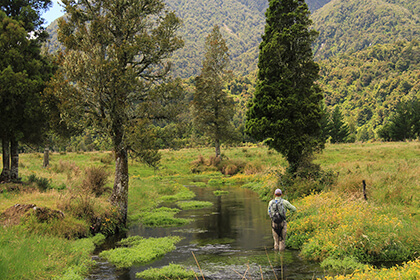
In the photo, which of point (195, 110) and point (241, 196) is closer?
point (241, 196)

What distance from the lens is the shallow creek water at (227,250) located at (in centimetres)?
1070

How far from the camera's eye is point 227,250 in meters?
13.5

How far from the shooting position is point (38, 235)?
12.3 meters

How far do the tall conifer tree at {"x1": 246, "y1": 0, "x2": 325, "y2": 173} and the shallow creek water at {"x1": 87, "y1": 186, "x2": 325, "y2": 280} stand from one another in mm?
5177

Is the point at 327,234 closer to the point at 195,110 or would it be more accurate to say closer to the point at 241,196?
the point at 241,196

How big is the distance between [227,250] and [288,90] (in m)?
13.7

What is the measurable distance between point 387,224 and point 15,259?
12720 mm

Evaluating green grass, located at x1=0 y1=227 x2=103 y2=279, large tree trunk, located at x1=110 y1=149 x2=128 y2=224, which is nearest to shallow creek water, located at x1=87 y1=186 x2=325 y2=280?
green grass, located at x1=0 y1=227 x2=103 y2=279

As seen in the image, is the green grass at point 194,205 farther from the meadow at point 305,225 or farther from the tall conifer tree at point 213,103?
the tall conifer tree at point 213,103

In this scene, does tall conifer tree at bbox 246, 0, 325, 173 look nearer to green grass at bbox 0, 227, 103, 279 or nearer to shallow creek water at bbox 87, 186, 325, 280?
shallow creek water at bbox 87, 186, 325, 280

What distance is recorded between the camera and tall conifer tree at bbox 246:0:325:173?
899 inches

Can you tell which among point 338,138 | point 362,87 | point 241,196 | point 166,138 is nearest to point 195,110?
point 241,196

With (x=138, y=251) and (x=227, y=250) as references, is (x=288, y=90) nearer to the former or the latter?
(x=227, y=250)

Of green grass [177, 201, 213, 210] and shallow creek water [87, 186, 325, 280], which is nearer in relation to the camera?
shallow creek water [87, 186, 325, 280]
